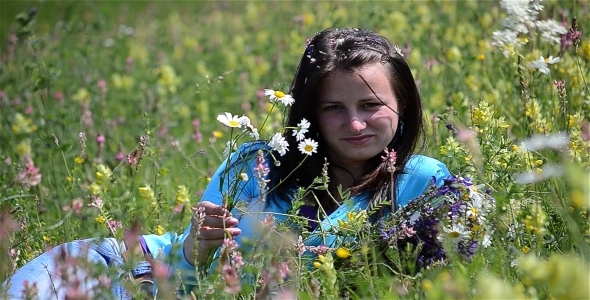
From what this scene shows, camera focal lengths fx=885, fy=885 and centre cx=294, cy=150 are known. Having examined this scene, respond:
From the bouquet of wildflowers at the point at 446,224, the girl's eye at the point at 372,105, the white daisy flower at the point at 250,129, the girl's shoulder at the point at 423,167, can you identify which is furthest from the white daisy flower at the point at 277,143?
the girl's shoulder at the point at 423,167

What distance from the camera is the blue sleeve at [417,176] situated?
286 centimetres

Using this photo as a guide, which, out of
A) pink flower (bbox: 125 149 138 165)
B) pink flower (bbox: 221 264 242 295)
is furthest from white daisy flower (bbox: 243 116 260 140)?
pink flower (bbox: 125 149 138 165)

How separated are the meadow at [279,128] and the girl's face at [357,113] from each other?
0.19m

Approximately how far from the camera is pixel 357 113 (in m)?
2.81

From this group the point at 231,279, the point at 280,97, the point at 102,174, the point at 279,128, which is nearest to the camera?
the point at 231,279

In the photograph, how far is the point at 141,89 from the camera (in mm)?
5527

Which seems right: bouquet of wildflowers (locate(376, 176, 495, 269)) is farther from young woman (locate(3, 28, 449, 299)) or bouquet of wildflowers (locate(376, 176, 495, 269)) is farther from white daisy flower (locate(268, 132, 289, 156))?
young woman (locate(3, 28, 449, 299))

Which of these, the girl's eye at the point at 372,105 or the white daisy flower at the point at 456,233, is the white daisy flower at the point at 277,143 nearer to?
the white daisy flower at the point at 456,233

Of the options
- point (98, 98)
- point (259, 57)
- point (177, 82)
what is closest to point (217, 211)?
point (98, 98)

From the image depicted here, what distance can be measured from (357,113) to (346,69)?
153mm

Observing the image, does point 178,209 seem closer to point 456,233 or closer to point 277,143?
point 277,143

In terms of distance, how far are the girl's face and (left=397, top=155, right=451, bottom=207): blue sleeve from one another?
0.13 metres

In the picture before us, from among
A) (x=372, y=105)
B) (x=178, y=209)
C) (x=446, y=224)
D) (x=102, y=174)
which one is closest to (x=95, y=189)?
(x=102, y=174)

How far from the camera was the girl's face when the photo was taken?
111 inches
